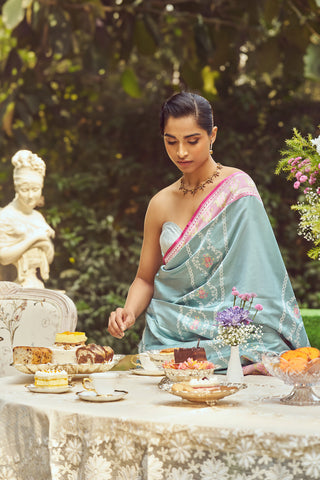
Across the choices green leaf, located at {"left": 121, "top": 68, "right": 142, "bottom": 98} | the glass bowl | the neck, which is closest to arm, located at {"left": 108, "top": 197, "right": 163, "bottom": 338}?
the neck

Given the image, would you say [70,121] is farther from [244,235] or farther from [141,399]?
[141,399]

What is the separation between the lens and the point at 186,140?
104 inches

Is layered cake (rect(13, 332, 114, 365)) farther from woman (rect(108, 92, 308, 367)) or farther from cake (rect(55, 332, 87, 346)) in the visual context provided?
woman (rect(108, 92, 308, 367))

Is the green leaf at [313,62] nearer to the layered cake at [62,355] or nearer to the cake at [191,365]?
the layered cake at [62,355]

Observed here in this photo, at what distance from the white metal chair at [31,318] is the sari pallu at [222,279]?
36 cm

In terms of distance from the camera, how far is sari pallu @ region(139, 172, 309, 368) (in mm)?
2557

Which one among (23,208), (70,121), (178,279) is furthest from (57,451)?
(70,121)

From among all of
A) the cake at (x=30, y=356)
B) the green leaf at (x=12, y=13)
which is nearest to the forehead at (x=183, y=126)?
the cake at (x=30, y=356)

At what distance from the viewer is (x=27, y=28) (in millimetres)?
5883

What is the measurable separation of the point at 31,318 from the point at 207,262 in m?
0.75

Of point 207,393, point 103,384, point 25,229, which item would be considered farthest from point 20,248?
point 207,393

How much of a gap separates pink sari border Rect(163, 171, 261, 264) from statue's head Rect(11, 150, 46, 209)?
1.81 m

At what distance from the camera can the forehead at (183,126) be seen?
8.62ft

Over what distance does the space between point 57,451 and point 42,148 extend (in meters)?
5.44
